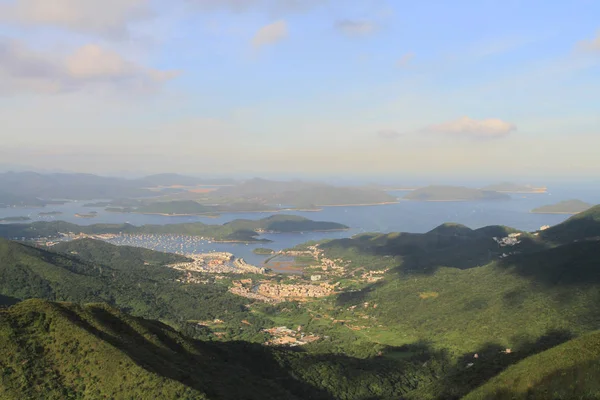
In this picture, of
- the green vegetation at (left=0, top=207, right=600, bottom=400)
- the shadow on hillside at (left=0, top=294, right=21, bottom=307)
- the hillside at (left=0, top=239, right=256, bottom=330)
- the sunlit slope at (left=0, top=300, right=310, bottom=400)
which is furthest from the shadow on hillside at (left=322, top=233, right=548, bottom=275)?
the shadow on hillside at (left=0, top=294, right=21, bottom=307)

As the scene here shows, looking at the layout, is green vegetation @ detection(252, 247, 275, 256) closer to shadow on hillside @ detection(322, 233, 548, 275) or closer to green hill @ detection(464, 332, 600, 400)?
shadow on hillside @ detection(322, 233, 548, 275)

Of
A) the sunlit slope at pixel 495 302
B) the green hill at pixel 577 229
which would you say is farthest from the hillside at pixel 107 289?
the green hill at pixel 577 229

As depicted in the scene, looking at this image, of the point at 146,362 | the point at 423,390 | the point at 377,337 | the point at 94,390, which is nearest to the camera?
the point at 94,390

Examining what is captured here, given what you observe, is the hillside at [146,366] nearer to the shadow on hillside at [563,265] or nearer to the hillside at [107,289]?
the hillside at [107,289]

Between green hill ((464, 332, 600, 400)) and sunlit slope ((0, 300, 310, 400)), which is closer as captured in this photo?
green hill ((464, 332, 600, 400))

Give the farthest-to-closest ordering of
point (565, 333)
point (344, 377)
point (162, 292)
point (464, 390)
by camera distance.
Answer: point (162, 292) → point (565, 333) → point (344, 377) → point (464, 390)

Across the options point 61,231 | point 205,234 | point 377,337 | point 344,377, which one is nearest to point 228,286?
point 377,337

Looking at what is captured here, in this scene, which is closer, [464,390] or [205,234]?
[464,390]

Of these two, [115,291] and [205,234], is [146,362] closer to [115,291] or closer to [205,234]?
[115,291]
